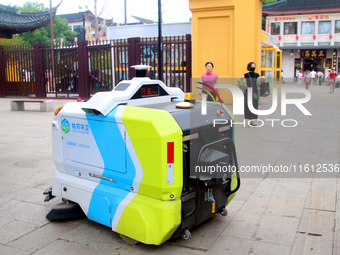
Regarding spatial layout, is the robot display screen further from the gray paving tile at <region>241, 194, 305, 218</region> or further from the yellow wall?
the yellow wall

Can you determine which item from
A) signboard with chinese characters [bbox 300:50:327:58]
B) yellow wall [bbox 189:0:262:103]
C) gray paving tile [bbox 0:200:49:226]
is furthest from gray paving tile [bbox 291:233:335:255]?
signboard with chinese characters [bbox 300:50:327:58]

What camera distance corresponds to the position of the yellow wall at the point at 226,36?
1336cm

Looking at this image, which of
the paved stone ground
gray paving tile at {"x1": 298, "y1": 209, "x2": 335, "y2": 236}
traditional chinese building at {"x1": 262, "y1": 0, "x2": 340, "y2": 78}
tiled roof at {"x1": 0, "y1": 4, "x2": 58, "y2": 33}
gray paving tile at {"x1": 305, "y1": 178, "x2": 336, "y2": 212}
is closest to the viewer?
the paved stone ground

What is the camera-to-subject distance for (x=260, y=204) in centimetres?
412

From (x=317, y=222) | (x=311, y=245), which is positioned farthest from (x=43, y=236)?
(x=317, y=222)

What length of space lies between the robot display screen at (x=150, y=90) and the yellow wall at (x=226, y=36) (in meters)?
10.3

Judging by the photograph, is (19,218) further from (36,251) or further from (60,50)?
(60,50)

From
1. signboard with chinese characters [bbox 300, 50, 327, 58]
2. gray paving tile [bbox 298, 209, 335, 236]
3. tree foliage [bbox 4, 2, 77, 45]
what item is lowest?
gray paving tile [bbox 298, 209, 335, 236]

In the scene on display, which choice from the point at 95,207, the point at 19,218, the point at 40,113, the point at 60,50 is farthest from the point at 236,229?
the point at 60,50

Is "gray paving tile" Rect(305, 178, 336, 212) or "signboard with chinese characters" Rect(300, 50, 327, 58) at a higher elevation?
"signboard with chinese characters" Rect(300, 50, 327, 58)

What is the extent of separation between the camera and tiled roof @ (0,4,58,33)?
2531cm

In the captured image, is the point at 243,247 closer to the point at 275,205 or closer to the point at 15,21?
the point at 275,205

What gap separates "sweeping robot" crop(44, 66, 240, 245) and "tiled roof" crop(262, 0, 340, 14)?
4439 centimetres

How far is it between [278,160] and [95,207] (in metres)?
3.73
